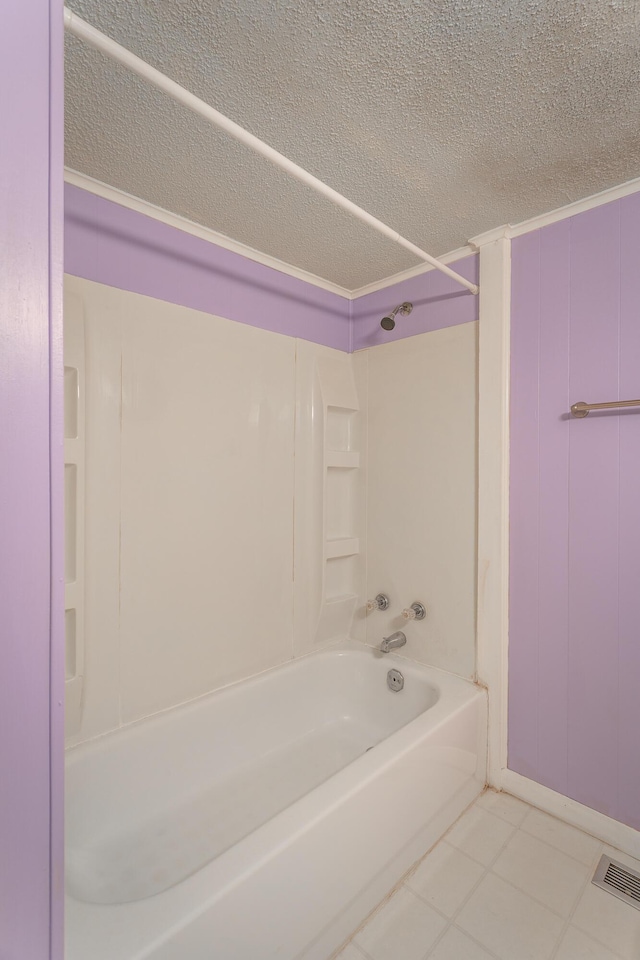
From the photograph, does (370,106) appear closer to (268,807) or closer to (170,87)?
(170,87)

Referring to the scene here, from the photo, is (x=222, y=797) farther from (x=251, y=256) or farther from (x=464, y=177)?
(x=464, y=177)

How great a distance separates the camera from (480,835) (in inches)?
67.2

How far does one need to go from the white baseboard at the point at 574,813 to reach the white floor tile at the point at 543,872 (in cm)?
16

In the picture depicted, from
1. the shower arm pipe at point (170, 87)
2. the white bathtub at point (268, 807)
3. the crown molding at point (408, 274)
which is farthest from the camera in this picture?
the crown molding at point (408, 274)

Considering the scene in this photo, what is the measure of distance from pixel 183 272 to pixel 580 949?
8.09ft

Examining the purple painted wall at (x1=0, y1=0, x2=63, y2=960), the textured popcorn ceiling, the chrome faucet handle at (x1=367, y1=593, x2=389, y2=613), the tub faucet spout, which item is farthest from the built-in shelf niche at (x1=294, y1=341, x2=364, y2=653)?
the purple painted wall at (x1=0, y1=0, x2=63, y2=960)

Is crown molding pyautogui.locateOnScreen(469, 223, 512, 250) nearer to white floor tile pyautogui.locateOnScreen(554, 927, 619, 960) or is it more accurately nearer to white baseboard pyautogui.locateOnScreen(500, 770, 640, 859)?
white baseboard pyautogui.locateOnScreen(500, 770, 640, 859)

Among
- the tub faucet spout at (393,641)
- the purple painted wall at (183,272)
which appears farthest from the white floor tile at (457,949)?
the purple painted wall at (183,272)

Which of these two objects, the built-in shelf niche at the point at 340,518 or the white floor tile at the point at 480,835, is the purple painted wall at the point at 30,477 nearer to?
the white floor tile at the point at 480,835

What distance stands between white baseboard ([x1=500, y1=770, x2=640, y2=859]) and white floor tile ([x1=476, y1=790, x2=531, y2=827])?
0.03 meters

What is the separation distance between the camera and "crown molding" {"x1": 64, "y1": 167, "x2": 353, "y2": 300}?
1582 mm

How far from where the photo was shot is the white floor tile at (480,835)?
64.1 inches

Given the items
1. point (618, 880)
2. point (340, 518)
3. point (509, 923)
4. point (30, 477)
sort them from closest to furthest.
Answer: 1. point (30, 477)
2. point (509, 923)
3. point (618, 880)
4. point (340, 518)

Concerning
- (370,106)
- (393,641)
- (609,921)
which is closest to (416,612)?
(393,641)
